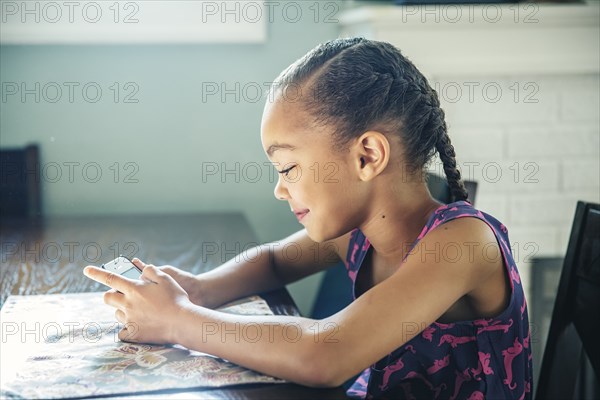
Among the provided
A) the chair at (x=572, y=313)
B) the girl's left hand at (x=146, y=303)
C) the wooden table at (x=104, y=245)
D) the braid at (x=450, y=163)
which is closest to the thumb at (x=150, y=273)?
the girl's left hand at (x=146, y=303)

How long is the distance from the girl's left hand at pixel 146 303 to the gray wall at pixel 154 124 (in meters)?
0.81

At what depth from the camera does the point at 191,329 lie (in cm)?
81

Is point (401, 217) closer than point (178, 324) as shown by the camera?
No

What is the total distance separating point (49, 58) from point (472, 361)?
1.16 metres

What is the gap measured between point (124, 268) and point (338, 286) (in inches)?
25.0

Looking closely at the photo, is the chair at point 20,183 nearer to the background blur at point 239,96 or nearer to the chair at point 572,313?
the background blur at point 239,96

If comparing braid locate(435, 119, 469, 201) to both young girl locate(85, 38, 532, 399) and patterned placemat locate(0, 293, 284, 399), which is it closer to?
young girl locate(85, 38, 532, 399)

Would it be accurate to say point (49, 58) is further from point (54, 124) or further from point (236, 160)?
point (236, 160)

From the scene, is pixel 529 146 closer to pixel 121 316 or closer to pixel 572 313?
pixel 572 313

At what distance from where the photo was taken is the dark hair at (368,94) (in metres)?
0.90

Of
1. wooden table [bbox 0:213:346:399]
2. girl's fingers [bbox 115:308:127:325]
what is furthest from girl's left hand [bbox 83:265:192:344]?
wooden table [bbox 0:213:346:399]

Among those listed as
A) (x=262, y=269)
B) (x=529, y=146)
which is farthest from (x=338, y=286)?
(x=529, y=146)

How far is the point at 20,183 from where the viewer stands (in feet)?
5.28

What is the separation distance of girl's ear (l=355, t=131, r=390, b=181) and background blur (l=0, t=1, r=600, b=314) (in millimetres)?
663
